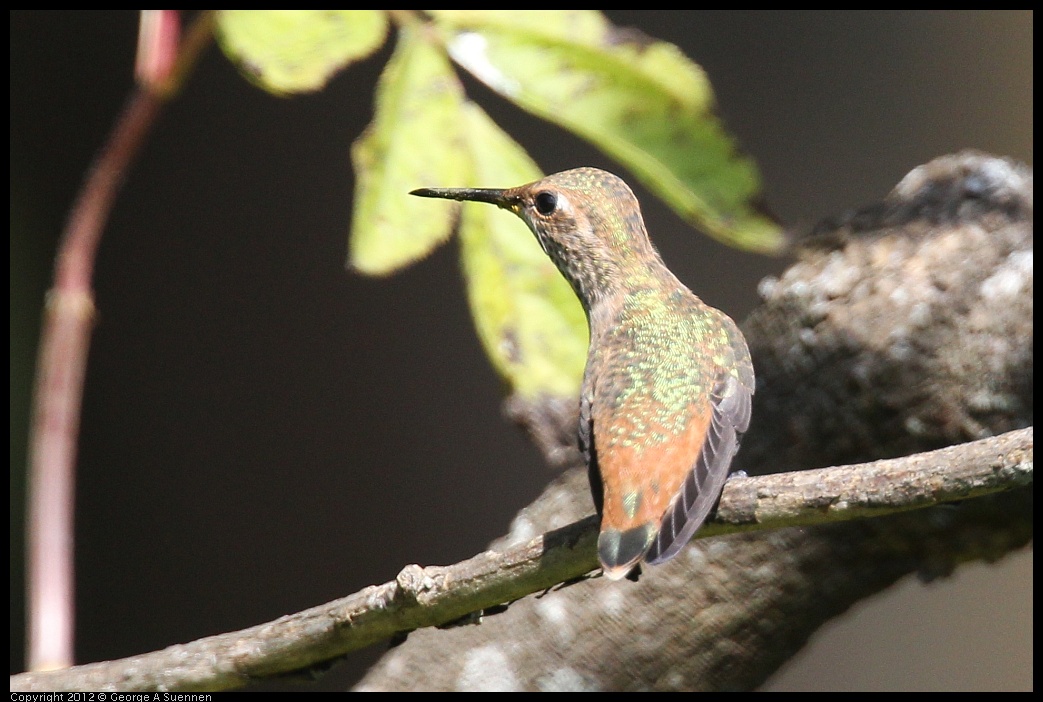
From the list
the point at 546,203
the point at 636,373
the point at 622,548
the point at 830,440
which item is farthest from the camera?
the point at 830,440

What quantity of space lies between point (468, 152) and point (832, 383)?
82 cm

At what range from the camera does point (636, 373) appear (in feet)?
5.39

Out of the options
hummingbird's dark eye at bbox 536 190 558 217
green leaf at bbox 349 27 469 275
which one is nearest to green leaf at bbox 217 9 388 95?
green leaf at bbox 349 27 469 275

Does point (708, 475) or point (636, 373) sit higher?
point (636, 373)

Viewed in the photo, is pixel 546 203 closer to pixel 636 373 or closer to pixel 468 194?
pixel 468 194

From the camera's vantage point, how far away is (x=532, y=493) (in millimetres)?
3309

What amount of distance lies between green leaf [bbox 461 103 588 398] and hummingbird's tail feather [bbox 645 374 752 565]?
27 cm

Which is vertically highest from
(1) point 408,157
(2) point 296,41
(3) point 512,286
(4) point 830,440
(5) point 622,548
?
(2) point 296,41

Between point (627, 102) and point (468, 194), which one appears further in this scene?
point (627, 102)

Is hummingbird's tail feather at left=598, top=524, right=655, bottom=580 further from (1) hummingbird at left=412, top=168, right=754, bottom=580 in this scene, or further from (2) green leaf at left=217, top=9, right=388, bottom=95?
(2) green leaf at left=217, top=9, right=388, bottom=95

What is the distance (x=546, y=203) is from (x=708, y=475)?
22.9 inches

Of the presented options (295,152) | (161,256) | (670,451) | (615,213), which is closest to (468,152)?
(615,213)

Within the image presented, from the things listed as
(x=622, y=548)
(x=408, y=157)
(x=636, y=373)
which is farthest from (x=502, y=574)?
(x=408, y=157)

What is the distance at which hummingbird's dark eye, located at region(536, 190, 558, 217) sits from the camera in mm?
1744
